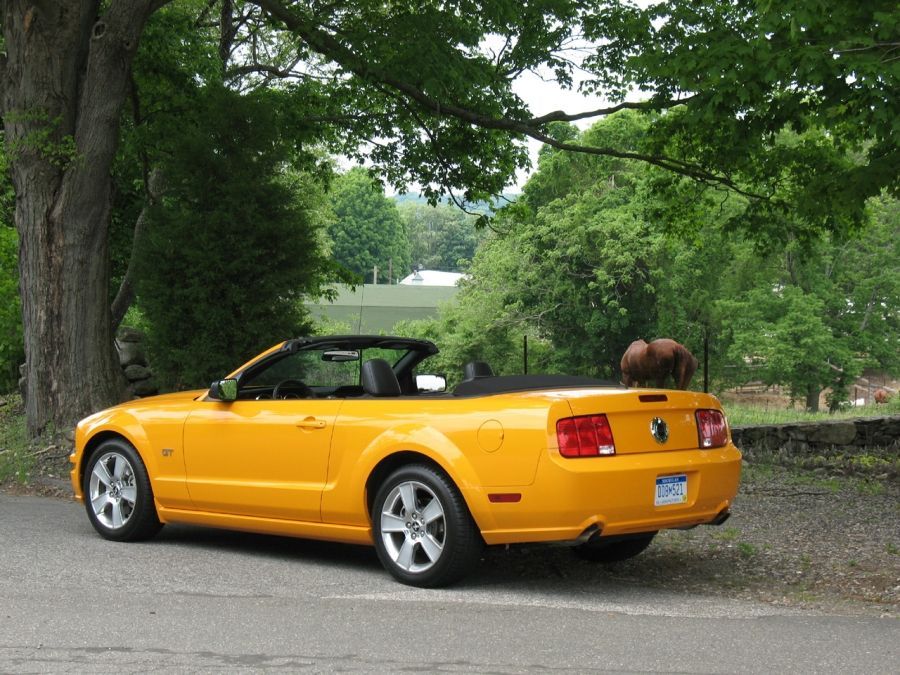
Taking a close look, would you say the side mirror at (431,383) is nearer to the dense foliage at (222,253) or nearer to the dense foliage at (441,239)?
the dense foliage at (222,253)

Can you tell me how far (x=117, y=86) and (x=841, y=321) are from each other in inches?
1722

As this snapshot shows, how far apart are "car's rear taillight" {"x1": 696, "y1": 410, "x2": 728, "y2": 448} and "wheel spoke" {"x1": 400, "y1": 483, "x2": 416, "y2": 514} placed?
5.80ft

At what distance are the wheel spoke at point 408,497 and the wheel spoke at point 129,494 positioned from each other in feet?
8.51

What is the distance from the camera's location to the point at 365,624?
607 cm

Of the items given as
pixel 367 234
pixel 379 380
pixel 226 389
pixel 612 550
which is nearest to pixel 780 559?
pixel 612 550

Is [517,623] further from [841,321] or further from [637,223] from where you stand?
[841,321]

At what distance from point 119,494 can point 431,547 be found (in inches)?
117

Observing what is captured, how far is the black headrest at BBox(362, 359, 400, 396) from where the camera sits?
763cm

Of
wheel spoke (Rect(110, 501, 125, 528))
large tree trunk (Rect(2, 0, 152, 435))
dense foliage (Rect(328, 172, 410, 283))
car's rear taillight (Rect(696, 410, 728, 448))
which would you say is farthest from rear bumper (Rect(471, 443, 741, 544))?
dense foliage (Rect(328, 172, 410, 283))

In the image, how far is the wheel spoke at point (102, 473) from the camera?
352 inches

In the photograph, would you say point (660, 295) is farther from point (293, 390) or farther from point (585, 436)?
point (585, 436)

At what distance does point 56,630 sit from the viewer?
5875mm

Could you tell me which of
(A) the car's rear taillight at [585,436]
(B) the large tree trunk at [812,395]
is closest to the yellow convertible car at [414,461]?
(A) the car's rear taillight at [585,436]

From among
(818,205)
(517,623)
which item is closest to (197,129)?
(818,205)
